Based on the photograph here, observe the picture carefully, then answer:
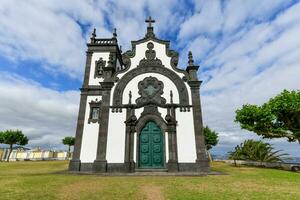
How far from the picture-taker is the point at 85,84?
1922 centimetres

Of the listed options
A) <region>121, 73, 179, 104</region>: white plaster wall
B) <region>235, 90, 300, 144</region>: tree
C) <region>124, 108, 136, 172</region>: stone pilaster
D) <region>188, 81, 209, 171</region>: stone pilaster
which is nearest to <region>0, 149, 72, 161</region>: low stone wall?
<region>121, 73, 179, 104</region>: white plaster wall

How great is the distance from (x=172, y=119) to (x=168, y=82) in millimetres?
3404

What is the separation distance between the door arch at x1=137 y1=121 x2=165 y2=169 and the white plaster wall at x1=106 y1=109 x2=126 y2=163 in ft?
4.44

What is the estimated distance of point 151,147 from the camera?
48.6ft

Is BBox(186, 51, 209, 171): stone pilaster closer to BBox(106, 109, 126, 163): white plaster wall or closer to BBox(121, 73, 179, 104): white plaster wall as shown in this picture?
BBox(121, 73, 179, 104): white plaster wall

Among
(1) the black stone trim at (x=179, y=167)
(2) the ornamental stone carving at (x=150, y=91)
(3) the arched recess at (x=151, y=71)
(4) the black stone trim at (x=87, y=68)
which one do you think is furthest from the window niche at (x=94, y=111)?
(1) the black stone trim at (x=179, y=167)

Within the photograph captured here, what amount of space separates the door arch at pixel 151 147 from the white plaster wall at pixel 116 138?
1.35 metres

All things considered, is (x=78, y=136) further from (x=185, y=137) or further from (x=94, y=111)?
(x=185, y=137)

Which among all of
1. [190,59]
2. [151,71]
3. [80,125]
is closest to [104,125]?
[80,125]

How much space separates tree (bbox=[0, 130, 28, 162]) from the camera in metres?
41.5

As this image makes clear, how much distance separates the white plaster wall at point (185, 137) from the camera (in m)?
14.3

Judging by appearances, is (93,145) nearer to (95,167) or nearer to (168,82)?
(95,167)

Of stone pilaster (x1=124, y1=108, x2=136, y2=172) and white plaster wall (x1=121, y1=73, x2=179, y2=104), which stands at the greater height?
white plaster wall (x1=121, y1=73, x2=179, y2=104)

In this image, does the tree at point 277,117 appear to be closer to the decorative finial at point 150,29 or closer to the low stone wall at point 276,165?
the low stone wall at point 276,165
